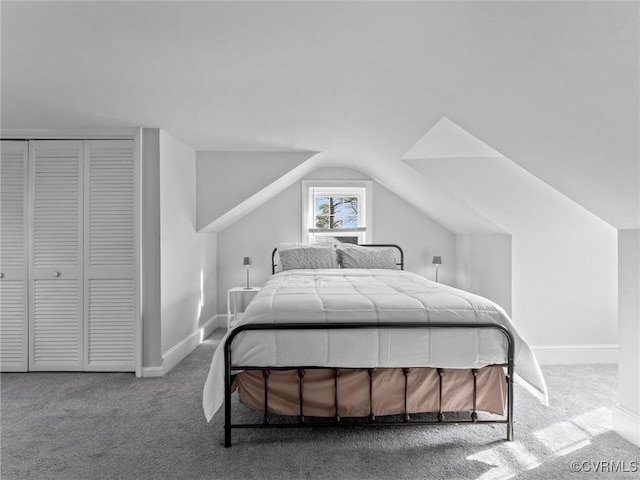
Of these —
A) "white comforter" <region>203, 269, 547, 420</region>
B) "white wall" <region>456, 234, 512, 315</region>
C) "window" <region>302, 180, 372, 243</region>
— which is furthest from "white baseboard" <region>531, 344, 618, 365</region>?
"window" <region>302, 180, 372, 243</region>

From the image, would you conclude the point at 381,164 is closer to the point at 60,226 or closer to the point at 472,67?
the point at 472,67

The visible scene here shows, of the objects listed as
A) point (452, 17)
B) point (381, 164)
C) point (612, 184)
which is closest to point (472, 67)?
point (452, 17)

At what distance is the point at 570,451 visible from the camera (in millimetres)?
2082

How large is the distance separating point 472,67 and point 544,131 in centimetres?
51

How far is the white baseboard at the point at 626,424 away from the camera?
2158mm

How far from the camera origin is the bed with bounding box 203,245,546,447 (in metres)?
2.12

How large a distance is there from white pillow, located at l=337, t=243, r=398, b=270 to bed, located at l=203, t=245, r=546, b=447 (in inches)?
86.2

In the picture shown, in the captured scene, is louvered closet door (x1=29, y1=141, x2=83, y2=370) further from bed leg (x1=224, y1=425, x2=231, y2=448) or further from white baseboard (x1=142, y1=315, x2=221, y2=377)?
bed leg (x1=224, y1=425, x2=231, y2=448)

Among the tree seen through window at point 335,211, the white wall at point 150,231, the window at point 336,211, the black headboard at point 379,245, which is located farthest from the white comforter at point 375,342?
the tree seen through window at point 335,211

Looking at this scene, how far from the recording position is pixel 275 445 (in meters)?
2.14

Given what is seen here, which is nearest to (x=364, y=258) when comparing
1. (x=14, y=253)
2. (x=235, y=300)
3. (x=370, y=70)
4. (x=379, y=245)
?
(x=379, y=245)

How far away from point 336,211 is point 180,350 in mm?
2637

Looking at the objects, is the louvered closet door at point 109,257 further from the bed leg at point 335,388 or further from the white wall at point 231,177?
the bed leg at point 335,388

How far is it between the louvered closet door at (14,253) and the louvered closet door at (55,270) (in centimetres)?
7
